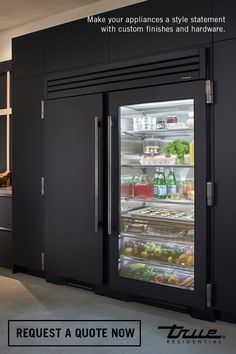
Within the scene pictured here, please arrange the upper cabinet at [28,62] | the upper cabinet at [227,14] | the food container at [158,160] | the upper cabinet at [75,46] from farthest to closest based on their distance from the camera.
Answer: the upper cabinet at [28,62], the upper cabinet at [75,46], the food container at [158,160], the upper cabinet at [227,14]

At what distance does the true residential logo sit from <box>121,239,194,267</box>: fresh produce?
536 mm

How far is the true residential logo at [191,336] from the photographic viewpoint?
2734 mm

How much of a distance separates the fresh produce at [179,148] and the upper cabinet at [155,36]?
2.56 ft

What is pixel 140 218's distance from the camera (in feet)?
11.4

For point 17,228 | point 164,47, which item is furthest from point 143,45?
point 17,228

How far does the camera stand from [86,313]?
3197 millimetres

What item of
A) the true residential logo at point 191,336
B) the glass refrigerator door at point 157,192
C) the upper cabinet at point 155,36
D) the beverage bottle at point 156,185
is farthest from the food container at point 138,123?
the true residential logo at point 191,336

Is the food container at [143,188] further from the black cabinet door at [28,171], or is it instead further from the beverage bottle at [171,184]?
the black cabinet door at [28,171]

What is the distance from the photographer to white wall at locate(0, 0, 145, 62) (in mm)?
4188

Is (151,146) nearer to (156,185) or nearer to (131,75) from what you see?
(156,185)

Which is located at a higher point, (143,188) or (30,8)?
(30,8)

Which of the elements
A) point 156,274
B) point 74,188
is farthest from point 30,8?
point 156,274

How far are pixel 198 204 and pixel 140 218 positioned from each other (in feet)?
2.18

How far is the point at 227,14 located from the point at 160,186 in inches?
58.0
